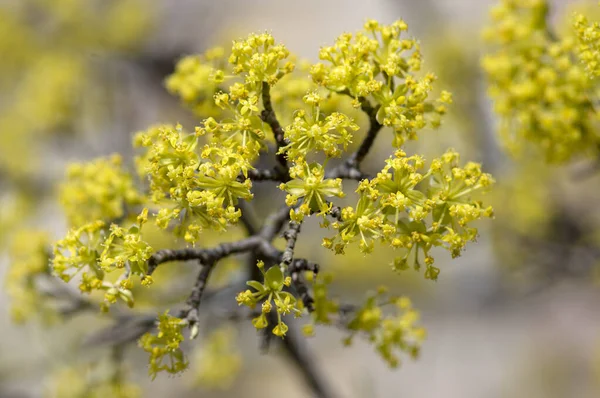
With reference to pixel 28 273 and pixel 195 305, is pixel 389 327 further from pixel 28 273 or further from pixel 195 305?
pixel 28 273

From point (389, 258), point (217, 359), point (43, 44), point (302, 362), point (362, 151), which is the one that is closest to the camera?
point (362, 151)

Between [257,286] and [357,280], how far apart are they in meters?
3.56

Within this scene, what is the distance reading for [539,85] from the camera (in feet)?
6.59

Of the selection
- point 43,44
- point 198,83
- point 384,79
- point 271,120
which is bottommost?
point 271,120

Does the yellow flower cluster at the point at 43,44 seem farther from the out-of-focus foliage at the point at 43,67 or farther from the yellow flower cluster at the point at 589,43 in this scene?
the yellow flower cluster at the point at 589,43

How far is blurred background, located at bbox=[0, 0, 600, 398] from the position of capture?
3738 millimetres

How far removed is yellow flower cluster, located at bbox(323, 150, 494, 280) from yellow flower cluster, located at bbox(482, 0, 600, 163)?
0.65 meters

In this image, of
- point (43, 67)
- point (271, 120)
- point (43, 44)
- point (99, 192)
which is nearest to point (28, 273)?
point (99, 192)

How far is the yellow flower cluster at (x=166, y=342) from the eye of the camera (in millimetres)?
1494

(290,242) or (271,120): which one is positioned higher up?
(271,120)

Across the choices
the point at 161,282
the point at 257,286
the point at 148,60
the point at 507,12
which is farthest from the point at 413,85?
the point at 148,60

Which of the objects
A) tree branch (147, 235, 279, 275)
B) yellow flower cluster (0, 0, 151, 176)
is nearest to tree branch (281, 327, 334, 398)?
tree branch (147, 235, 279, 275)

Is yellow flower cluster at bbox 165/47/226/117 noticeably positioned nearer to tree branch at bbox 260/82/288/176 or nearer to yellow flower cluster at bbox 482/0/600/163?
tree branch at bbox 260/82/288/176

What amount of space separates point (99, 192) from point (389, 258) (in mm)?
3020
